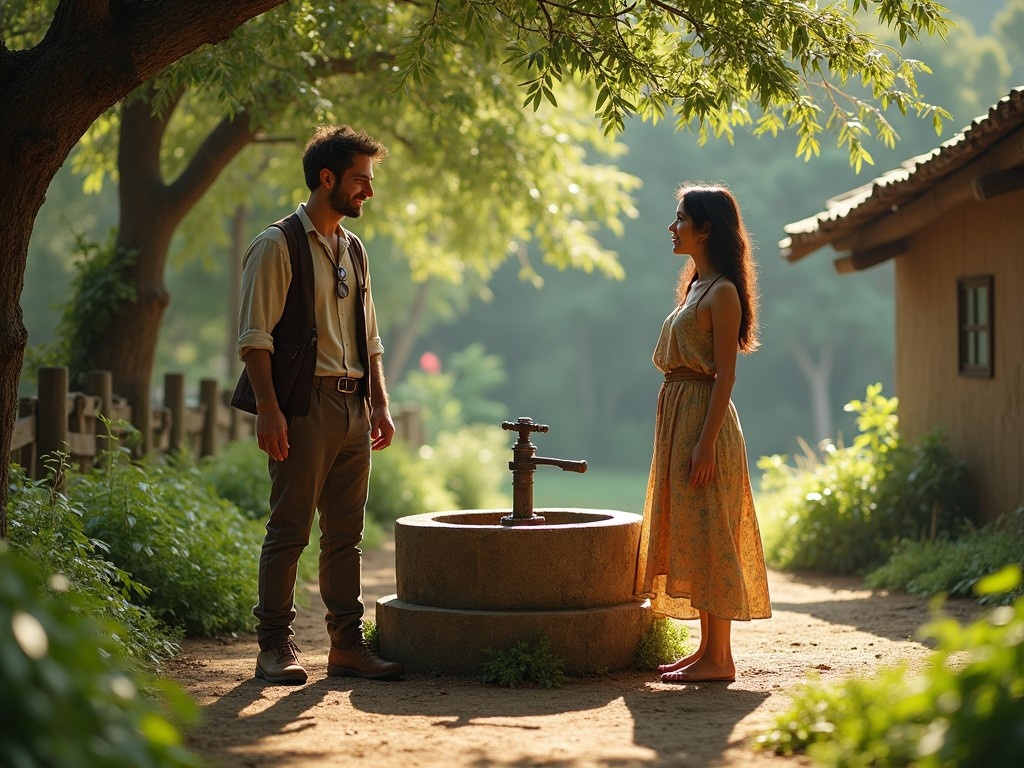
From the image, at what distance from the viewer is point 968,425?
372 inches

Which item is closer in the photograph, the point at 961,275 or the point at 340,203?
the point at 340,203

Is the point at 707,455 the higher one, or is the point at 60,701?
the point at 707,455

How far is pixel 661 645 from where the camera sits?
18.3 feet

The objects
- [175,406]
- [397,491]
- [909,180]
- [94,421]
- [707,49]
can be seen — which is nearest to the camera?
[707,49]

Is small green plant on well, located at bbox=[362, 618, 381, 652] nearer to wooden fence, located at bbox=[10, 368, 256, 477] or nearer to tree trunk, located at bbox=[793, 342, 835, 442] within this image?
wooden fence, located at bbox=[10, 368, 256, 477]

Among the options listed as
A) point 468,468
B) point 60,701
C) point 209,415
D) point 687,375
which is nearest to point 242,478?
point 209,415

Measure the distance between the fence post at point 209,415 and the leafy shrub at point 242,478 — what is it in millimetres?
457

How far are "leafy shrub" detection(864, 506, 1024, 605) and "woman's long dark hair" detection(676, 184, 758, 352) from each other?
2.65 metres

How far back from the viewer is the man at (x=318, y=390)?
16.6ft

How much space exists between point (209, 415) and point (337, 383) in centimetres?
672

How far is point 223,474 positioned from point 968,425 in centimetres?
622

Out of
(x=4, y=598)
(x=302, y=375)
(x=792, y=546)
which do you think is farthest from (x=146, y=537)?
(x=792, y=546)

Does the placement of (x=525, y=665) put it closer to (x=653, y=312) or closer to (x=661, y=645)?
(x=661, y=645)

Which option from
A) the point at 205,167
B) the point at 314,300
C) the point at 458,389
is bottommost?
the point at 314,300
